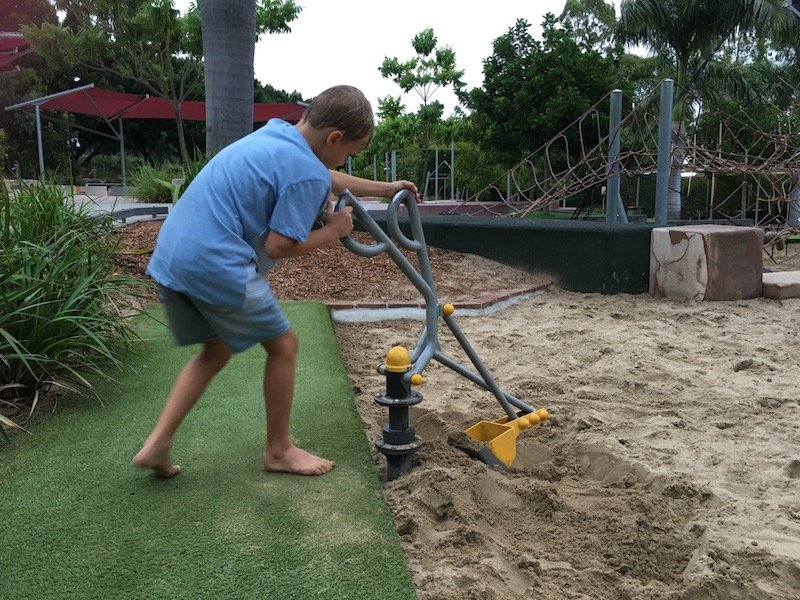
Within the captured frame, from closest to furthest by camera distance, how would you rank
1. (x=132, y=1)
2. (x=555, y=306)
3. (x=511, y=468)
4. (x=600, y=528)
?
(x=600, y=528), (x=511, y=468), (x=555, y=306), (x=132, y=1)

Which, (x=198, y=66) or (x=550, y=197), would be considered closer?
(x=550, y=197)

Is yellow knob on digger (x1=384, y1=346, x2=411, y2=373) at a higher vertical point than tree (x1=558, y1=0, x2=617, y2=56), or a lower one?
lower

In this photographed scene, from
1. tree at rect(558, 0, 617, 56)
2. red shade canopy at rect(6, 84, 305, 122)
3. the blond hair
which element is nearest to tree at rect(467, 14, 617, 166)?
red shade canopy at rect(6, 84, 305, 122)

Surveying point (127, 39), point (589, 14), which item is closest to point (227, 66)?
point (127, 39)

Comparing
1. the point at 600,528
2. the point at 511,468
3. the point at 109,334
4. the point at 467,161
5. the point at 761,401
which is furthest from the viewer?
the point at 467,161

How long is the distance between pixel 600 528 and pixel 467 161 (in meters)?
27.2

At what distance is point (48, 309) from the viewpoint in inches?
123

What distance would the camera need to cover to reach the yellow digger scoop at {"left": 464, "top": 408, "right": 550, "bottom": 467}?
8.49ft

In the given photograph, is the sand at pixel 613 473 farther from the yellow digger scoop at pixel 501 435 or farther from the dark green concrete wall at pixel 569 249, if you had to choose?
the dark green concrete wall at pixel 569 249

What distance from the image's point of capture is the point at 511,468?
2.63 m

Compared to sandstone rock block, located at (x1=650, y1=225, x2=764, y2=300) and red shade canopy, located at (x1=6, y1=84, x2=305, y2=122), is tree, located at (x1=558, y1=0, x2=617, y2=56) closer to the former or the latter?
red shade canopy, located at (x1=6, y1=84, x2=305, y2=122)

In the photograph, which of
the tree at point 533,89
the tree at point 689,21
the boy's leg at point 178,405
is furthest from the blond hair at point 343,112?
the tree at point 689,21

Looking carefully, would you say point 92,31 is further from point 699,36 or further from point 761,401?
point 761,401

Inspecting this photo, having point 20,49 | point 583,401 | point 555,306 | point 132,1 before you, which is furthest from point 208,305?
point 20,49
